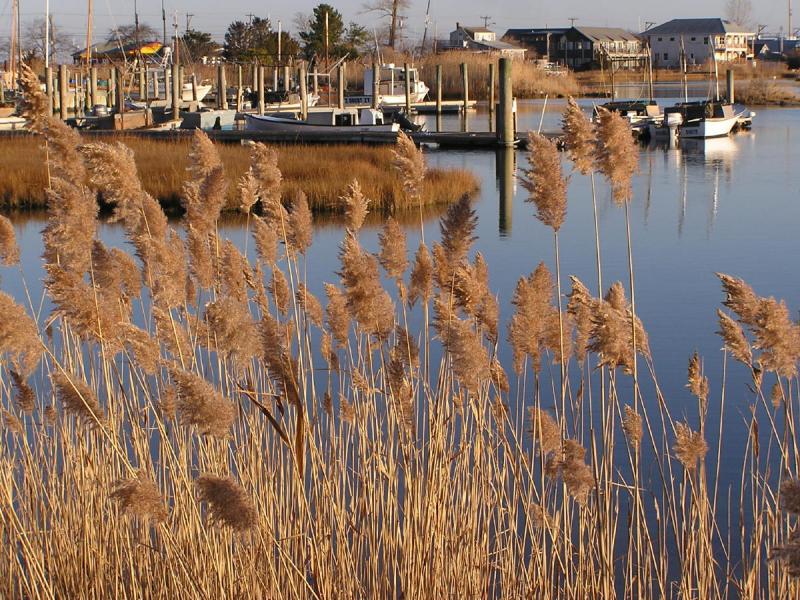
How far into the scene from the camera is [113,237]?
1484cm

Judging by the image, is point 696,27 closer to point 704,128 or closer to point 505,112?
point 704,128

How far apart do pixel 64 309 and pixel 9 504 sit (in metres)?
0.54

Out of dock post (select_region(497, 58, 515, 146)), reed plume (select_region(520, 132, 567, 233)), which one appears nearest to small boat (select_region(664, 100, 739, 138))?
dock post (select_region(497, 58, 515, 146))

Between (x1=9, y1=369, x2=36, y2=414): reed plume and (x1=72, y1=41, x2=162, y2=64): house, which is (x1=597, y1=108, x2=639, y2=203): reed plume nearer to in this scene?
(x1=9, y1=369, x2=36, y2=414): reed plume

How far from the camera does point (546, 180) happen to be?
119 inches

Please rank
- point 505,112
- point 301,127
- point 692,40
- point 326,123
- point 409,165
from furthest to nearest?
point 692,40
point 326,123
point 301,127
point 505,112
point 409,165

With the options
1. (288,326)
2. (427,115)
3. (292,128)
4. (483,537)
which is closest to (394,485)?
(483,537)

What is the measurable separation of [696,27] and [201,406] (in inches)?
4030

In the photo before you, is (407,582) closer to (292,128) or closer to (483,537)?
(483,537)

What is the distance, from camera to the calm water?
28.2ft

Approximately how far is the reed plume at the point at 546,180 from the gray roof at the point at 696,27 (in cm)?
9793

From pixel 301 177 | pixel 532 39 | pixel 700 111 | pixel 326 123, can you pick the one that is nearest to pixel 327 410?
pixel 301 177

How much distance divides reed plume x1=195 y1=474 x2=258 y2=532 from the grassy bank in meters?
12.9

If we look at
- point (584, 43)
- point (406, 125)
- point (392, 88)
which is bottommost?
point (406, 125)
